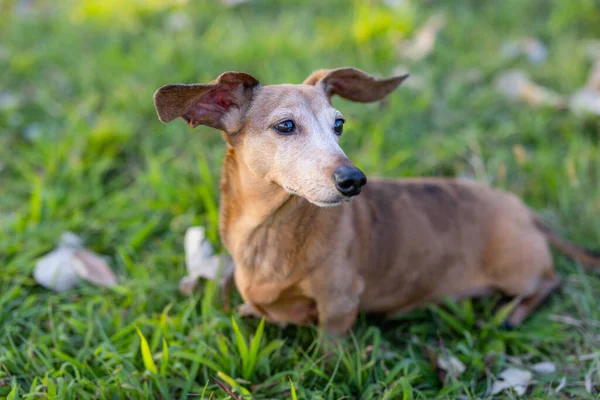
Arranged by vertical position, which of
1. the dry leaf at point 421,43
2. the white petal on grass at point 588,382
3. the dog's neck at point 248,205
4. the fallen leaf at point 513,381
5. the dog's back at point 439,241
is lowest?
the white petal on grass at point 588,382

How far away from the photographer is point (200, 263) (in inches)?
123

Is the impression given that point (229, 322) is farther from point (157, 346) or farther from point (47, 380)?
point (47, 380)

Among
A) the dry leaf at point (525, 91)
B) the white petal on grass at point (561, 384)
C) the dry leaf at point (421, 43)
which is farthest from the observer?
the dry leaf at point (421, 43)

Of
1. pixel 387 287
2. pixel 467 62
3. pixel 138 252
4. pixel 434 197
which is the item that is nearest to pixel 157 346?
pixel 138 252

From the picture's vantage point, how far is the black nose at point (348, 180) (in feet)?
6.69

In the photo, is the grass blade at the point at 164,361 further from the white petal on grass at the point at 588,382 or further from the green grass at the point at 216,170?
the white petal on grass at the point at 588,382

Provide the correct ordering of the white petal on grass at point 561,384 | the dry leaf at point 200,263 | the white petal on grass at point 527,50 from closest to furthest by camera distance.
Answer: the white petal on grass at point 561,384 → the dry leaf at point 200,263 → the white petal on grass at point 527,50

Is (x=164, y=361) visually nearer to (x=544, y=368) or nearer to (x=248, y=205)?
(x=248, y=205)

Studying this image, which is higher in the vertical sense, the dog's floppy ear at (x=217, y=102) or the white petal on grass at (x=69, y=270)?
the dog's floppy ear at (x=217, y=102)

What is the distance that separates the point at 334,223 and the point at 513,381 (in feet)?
3.59

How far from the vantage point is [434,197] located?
123 inches

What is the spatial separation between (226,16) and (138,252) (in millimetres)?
3113

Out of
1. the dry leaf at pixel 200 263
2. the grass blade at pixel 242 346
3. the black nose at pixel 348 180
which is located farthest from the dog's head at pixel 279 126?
the dry leaf at pixel 200 263

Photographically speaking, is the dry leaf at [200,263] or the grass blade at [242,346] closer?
the grass blade at [242,346]
